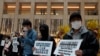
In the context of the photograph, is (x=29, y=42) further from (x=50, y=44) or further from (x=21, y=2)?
(x=21, y=2)

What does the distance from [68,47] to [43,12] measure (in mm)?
27115

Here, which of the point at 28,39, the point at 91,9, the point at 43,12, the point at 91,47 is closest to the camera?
the point at 91,47

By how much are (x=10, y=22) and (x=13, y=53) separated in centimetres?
2180

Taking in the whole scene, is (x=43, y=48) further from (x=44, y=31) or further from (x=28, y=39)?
(x=28, y=39)

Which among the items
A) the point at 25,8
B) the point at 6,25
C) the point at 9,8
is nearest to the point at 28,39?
the point at 6,25

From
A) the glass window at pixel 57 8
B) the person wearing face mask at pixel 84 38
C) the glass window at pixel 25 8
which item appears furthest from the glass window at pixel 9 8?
the person wearing face mask at pixel 84 38

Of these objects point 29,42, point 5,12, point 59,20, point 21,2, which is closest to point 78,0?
point 59,20

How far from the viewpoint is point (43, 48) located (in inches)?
235

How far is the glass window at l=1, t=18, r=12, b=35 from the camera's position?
30.8m

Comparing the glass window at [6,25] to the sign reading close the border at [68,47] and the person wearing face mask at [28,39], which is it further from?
the sign reading close the border at [68,47]

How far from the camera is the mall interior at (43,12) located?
30656mm

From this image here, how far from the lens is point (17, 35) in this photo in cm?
912

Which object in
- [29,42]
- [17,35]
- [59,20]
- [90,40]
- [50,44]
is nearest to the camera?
[90,40]

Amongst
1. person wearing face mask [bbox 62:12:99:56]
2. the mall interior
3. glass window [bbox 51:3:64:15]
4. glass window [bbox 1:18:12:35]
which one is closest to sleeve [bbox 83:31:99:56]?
person wearing face mask [bbox 62:12:99:56]
